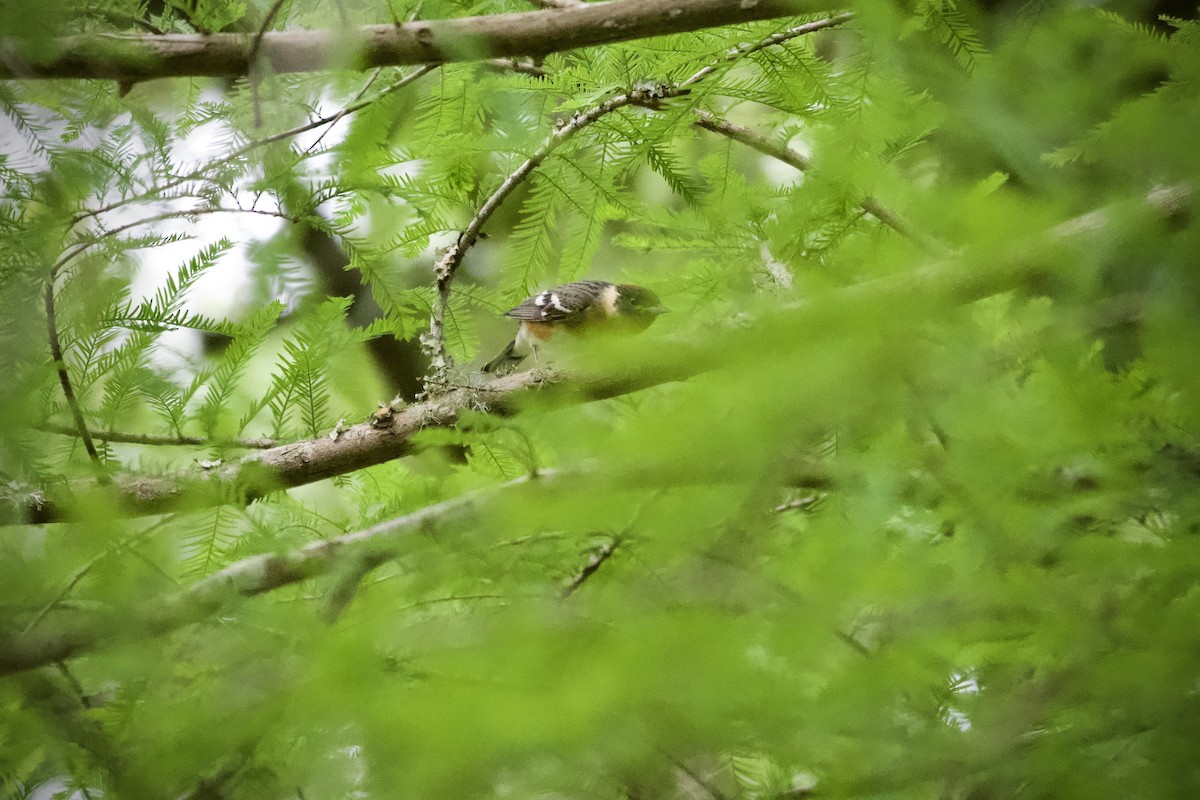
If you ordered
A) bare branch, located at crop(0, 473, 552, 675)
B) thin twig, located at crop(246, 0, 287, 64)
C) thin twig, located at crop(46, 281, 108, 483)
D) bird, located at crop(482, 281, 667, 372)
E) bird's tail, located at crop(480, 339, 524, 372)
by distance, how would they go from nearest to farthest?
1. bare branch, located at crop(0, 473, 552, 675)
2. thin twig, located at crop(246, 0, 287, 64)
3. thin twig, located at crop(46, 281, 108, 483)
4. bird, located at crop(482, 281, 667, 372)
5. bird's tail, located at crop(480, 339, 524, 372)

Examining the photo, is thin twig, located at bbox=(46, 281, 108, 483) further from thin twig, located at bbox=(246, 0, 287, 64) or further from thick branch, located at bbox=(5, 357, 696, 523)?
thin twig, located at bbox=(246, 0, 287, 64)

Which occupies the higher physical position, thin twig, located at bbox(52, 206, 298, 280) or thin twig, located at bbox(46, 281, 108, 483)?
thin twig, located at bbox(52, 206, 298, 280)

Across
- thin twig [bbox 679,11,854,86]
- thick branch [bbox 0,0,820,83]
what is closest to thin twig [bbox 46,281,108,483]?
thick branch [bbox 0,0,820,83]

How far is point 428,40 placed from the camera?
1351 millimetres

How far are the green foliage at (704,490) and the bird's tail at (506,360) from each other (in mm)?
1737

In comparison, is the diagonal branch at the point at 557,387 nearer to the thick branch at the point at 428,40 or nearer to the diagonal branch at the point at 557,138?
the diagonal branch at the point at 557,138

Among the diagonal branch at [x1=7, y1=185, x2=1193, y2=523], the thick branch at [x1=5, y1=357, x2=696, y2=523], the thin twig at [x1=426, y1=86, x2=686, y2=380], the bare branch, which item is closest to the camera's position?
the diagonal branch at [x1=7, y1=185, x2=1193, y2=523]

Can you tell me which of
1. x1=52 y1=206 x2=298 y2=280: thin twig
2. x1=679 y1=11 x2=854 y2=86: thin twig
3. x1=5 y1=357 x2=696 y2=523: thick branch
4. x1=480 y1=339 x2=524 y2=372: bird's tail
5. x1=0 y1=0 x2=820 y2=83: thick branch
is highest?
x1=0 y1=0 x2=820 y2=83: thick branch

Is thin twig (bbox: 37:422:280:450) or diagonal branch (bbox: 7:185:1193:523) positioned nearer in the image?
diagonal branch (bbox: 7:185:1193:523)

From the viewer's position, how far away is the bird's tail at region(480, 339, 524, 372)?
3.43 m

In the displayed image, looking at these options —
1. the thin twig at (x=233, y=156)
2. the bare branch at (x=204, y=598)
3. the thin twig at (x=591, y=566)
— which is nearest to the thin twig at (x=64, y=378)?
the thin twig at (x=233, y=156)

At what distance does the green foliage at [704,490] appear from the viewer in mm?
724

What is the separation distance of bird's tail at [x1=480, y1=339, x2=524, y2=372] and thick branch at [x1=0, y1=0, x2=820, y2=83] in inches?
80.1

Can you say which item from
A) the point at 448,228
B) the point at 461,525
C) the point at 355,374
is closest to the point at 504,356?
the point at 355,374
